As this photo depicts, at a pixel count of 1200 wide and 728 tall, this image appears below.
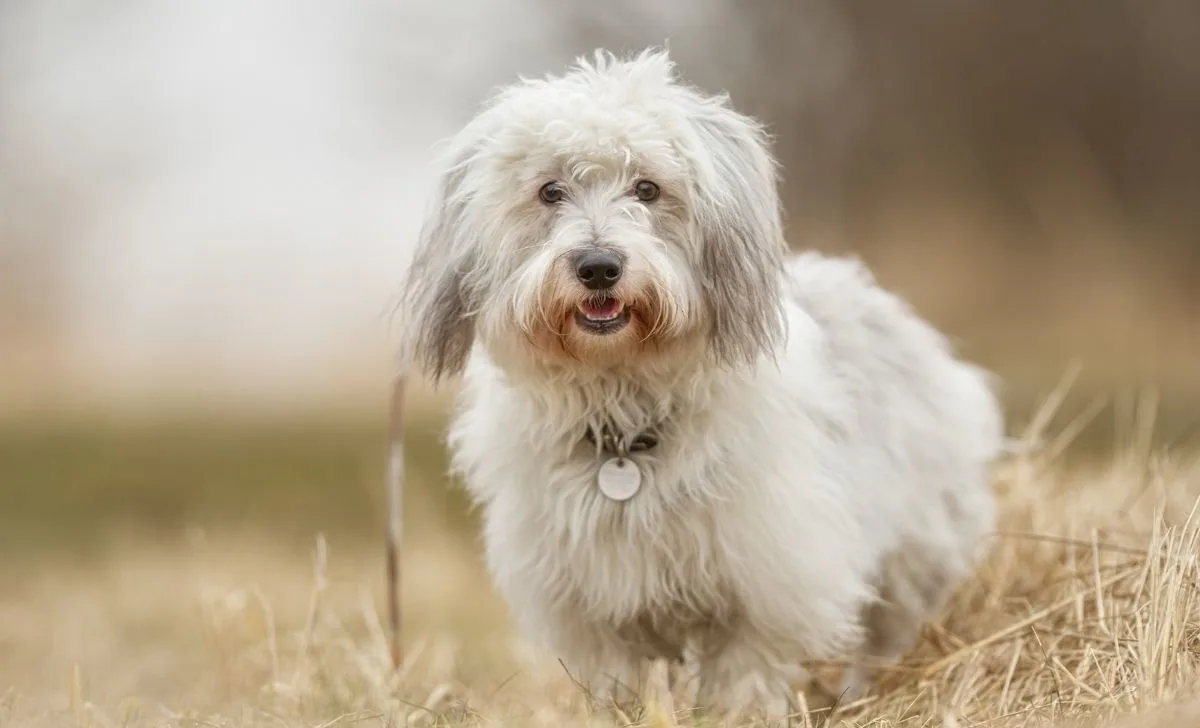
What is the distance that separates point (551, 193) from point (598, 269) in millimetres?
333

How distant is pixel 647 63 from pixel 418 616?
139 inches

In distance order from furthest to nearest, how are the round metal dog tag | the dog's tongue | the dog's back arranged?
the dog's back
the round metal dog tag
the dog's tongue

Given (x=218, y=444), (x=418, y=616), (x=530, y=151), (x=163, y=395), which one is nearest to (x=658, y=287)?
(x=530, y=151)

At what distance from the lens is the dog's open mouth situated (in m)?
3.40

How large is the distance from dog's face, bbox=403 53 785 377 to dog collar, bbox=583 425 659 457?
22 centimetres

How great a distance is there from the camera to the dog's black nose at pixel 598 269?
3.34 meters

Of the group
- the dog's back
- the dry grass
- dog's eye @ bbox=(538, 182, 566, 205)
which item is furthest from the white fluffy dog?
the dry grass

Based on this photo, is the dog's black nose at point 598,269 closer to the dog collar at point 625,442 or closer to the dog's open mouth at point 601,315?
the dog's open mouth at point 601,315

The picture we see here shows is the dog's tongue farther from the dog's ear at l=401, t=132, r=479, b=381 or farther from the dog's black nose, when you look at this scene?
the dog's ear at l=401, t=132, r=479, b=381

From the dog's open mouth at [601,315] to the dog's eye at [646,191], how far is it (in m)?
0.33

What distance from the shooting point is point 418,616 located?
6.53 m

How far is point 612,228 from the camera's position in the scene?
342cm

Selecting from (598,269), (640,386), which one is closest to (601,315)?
(598,269)

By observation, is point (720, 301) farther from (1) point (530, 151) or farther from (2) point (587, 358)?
(1) point (530, 151)
